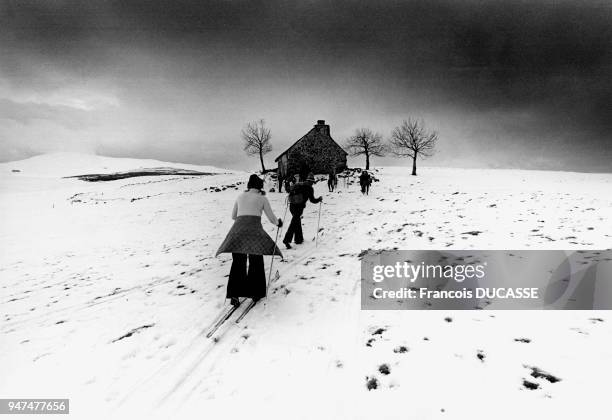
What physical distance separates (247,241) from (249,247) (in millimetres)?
125

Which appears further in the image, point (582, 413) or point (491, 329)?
point (491, 329)

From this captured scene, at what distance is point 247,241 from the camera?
5324 mm

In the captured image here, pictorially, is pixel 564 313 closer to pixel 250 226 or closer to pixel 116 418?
pixel 250 226

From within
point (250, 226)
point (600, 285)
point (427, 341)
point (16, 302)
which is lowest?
point (16, 302)

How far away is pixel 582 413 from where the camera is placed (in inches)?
107

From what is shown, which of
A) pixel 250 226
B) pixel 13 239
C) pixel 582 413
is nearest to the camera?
pixel 582 413

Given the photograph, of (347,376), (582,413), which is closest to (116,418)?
(347,376)

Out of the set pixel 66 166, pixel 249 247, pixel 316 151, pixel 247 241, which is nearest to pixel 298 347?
pixel 249 247

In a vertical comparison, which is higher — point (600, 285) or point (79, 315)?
point (600, 285)

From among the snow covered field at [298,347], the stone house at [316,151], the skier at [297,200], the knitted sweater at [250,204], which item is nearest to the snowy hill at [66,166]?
the stone house at [316,151]

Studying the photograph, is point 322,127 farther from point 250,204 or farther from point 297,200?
point 250,204

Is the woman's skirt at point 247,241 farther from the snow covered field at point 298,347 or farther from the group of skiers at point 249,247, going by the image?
the snow covered field at point 298,347

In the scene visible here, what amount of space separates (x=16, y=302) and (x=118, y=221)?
39.5 ft

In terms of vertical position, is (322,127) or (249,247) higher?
(322,127)
